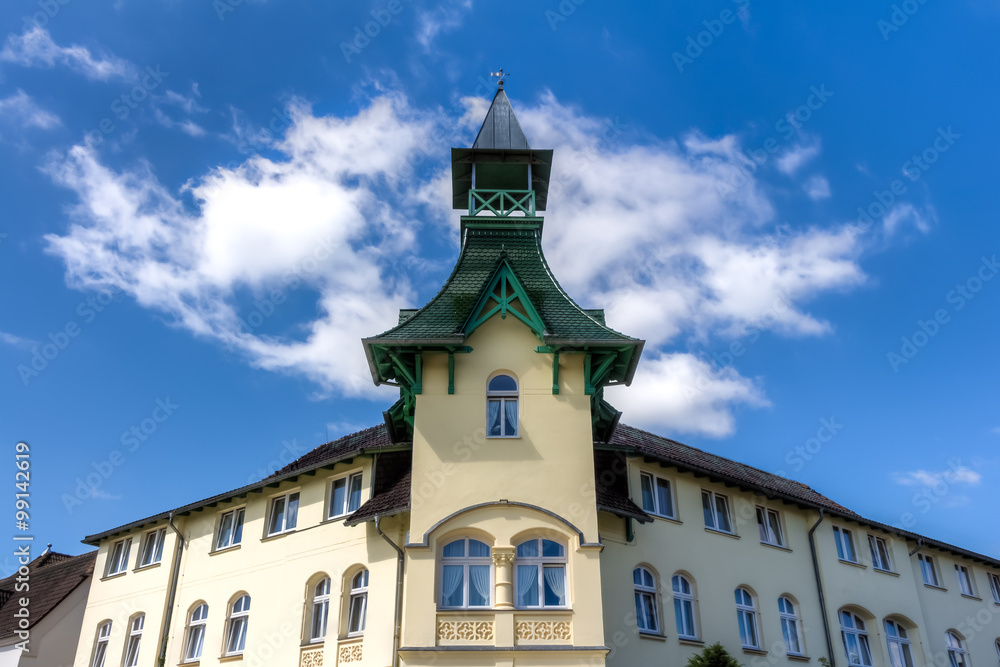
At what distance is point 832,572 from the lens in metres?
27.3

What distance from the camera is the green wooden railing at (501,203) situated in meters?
24.7

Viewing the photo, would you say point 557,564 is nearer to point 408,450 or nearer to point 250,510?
point 408,450

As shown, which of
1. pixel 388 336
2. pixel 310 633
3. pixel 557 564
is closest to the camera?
pixel 557 564

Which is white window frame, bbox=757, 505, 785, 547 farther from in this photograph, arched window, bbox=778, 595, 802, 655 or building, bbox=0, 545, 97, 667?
building, bbox=0, 545, 97, 667

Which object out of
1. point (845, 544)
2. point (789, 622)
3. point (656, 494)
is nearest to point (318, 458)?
point (656, 494)

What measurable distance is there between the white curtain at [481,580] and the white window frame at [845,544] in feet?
49.5

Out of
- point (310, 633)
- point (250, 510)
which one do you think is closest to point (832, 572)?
point (310, 633)

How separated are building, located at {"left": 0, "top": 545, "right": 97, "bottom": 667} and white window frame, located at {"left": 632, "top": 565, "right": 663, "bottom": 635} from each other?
840 inches

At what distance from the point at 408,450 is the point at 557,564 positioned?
22.0 feet

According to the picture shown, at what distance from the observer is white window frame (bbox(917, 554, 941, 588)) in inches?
1223

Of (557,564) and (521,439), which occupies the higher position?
(521,439)

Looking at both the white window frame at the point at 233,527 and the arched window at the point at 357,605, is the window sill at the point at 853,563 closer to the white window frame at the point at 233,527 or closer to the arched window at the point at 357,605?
the arched window at the point at 357,605

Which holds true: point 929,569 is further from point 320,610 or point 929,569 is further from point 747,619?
point 320,610

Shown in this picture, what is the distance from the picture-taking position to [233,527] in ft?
89.8
